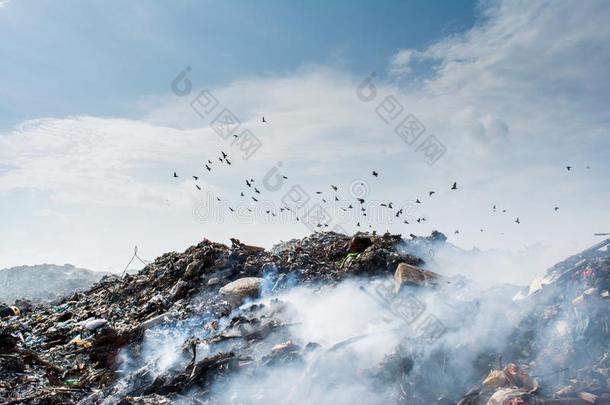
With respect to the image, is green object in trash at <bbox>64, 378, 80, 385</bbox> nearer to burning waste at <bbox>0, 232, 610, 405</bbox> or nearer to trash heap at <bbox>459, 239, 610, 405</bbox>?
burning waste at <bbox>0, 232, 610, 405</bbox>

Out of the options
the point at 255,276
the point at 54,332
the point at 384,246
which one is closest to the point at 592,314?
the point at 384,246

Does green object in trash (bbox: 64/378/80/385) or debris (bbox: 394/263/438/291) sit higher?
green object in trash (bbox: 64/378/80/385)

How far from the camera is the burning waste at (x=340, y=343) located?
5793 mm

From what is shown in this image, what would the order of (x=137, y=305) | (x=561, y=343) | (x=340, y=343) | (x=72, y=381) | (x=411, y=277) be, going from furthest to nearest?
1. (x=137, y=305)
2. (x=411, y=277)
3. (x=72, y=381)
4. (x=340, y=343)
5. (x=561, y=343)

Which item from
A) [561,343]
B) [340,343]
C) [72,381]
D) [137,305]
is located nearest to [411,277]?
[340,343]

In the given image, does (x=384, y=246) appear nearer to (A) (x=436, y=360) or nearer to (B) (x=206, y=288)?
(B) (x=206, y=288)

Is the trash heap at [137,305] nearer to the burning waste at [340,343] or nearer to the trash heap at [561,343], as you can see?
the burning waste at [340,343]

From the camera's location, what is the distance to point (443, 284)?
884 centimetres

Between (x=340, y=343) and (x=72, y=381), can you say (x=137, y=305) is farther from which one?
(x=340, y=343)

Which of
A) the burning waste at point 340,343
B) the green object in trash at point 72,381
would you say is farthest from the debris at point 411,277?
the green object in trash at point 72,381

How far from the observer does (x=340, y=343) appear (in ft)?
22.1

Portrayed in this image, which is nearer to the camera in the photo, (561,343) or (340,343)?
(561,343)

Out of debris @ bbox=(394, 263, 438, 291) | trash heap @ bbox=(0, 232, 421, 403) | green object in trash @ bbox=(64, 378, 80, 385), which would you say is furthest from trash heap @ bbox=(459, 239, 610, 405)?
green object in trash @ bbox=(64, 378, 80, 385)

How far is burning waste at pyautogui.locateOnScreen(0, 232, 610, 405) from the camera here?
579 cm
